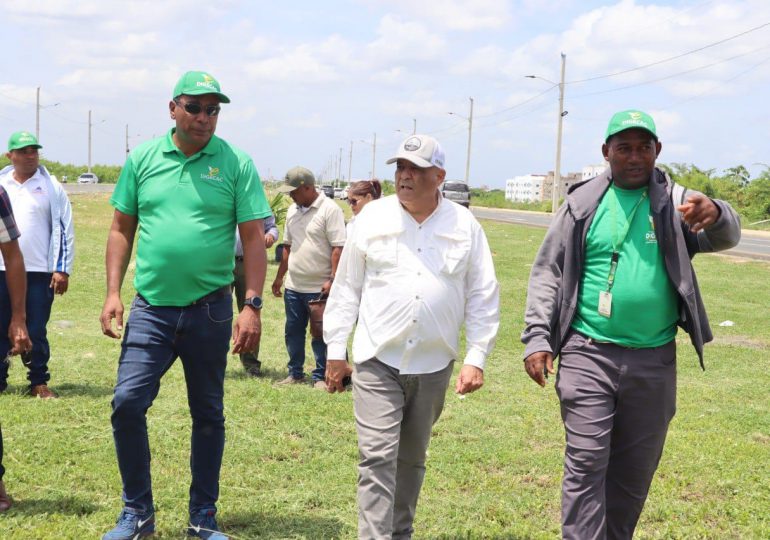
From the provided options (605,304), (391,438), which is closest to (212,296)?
(391,438)

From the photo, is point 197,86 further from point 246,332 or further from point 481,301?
point 481,301

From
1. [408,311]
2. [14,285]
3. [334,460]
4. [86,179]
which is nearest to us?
[408,311]

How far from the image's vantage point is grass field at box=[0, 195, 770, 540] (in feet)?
15.3

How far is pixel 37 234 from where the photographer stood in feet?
23.0

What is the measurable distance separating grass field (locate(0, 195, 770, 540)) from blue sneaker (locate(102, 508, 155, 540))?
20 cm

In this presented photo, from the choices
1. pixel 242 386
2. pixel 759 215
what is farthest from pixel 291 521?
pixel 759 215

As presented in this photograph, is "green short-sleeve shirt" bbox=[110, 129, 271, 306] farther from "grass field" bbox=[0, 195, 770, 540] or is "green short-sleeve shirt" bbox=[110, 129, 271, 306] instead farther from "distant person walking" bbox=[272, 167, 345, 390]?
"distant person walking" bbox=[272, 167, 345, 390]

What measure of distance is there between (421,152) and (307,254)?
405cm

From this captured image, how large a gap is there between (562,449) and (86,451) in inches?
126

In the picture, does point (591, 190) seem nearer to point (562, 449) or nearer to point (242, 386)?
point (562, 449)

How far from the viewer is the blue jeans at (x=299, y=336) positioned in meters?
8.00

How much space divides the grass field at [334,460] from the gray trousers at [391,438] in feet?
1.72

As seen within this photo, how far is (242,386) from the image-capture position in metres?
7.77

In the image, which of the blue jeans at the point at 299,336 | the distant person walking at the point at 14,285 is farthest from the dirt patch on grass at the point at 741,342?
the distant person walking at the point at 14,285
